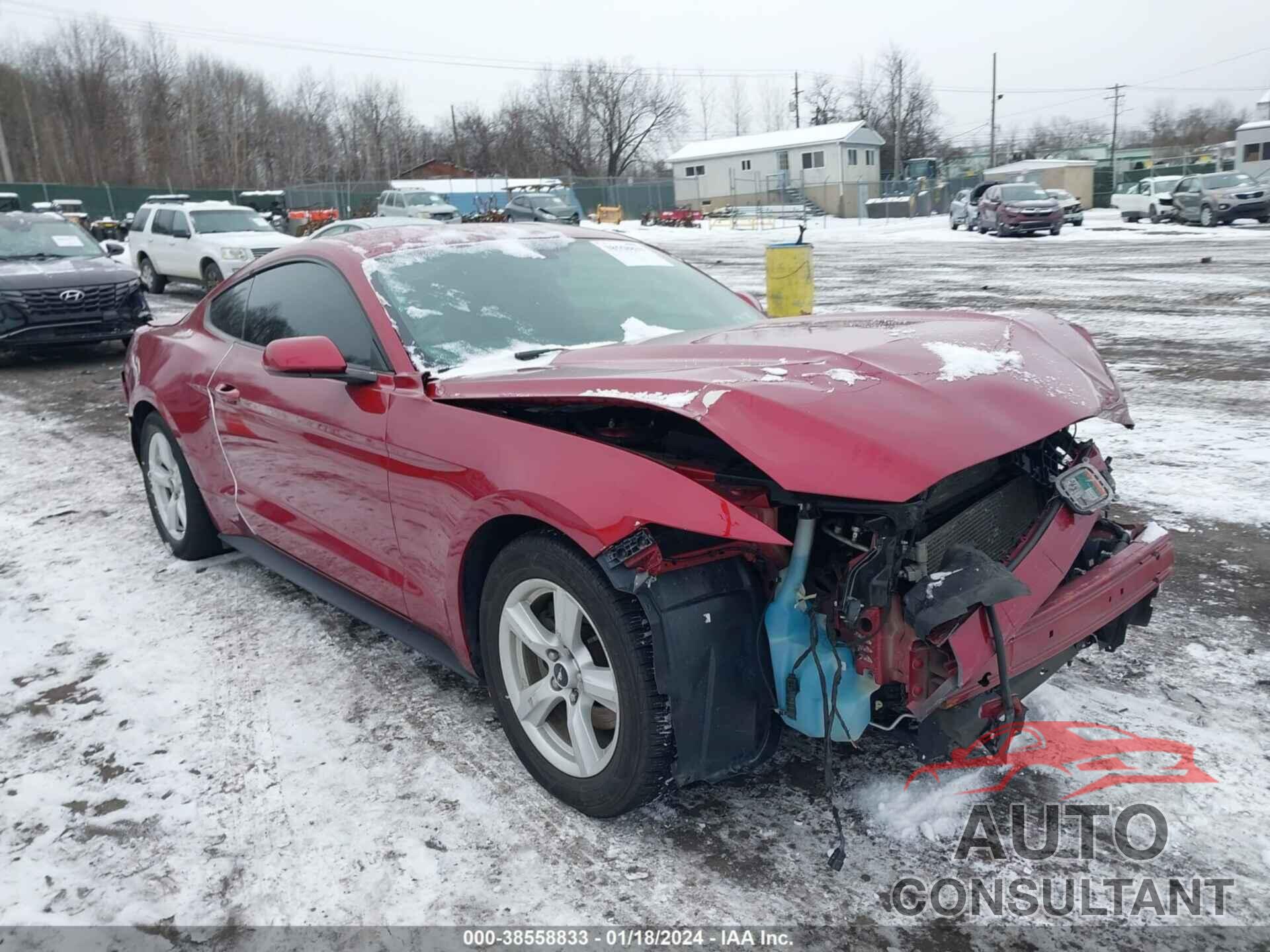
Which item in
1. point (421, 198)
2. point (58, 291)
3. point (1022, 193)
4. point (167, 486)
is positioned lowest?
point (167, 486)

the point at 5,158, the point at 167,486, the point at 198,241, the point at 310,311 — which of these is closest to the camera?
the point at 310,311

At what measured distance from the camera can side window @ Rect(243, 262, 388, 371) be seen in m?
3.40

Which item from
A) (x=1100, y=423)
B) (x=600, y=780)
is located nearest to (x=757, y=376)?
(x=600, y=780)

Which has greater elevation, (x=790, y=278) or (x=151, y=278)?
(x=151, y=278)

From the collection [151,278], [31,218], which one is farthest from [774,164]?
[31,218]

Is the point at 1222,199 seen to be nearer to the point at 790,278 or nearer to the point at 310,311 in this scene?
the point at 790,278

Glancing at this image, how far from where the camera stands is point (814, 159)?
2377 inches

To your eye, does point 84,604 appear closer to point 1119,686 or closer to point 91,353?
point 1119,686

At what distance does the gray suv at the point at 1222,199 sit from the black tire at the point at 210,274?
2725 centimetres

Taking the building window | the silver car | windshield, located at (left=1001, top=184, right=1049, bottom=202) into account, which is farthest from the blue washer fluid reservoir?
the building window

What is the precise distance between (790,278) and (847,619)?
8392 mm

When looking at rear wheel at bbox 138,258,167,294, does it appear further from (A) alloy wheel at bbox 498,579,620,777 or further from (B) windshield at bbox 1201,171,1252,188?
(B) windshield at bbox 1201,171,1252,188

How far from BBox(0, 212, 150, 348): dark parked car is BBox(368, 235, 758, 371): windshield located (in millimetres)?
9350

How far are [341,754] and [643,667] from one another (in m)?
1.28
